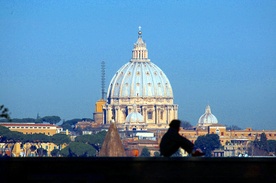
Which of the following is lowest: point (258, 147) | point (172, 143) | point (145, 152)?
point (172, 143)

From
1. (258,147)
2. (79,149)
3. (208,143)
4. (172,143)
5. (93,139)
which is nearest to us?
(172,143)
